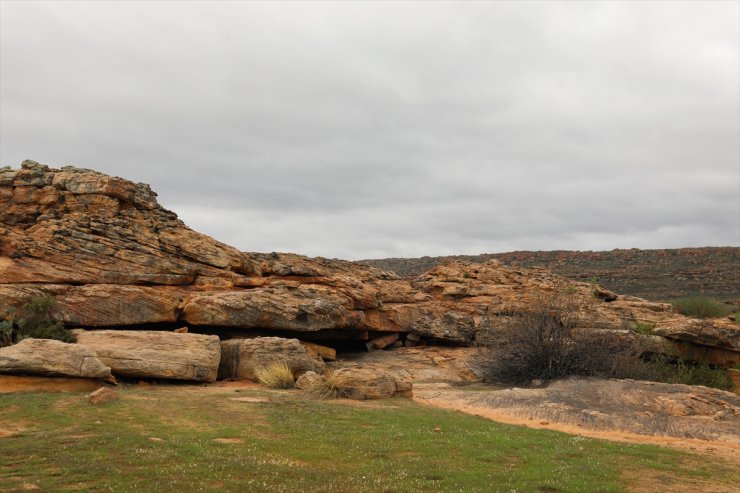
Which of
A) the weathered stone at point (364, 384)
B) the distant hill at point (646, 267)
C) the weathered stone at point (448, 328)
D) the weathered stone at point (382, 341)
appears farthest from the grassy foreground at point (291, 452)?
the distant hill at point (646, 267)

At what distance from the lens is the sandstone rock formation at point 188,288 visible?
23.4 metres

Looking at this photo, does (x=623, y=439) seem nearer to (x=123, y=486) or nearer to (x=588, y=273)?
(x=123, y=486)

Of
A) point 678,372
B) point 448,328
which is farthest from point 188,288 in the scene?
point 678,372

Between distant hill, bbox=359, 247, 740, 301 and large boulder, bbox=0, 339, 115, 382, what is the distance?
41.1m

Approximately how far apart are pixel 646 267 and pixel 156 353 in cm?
6080

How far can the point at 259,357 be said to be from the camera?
74.5 feet

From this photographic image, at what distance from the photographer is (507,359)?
24.8m

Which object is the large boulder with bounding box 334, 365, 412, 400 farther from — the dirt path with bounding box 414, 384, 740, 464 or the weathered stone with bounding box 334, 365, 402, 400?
the dirt path with bounding box 414, 384, 740, 464

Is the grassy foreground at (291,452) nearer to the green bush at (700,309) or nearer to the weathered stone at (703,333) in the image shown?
the weathered stone at (703,333)

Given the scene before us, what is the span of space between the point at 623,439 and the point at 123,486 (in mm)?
12051

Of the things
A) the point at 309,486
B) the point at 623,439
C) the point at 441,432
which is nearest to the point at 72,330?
the point at 441,432

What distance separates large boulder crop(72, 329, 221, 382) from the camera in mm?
19578

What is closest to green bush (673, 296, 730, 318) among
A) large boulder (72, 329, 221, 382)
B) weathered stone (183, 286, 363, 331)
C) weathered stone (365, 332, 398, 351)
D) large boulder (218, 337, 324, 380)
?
weathered stone (365, 332, 398, 351)

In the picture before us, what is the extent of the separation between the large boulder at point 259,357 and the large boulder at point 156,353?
129 centimetres
